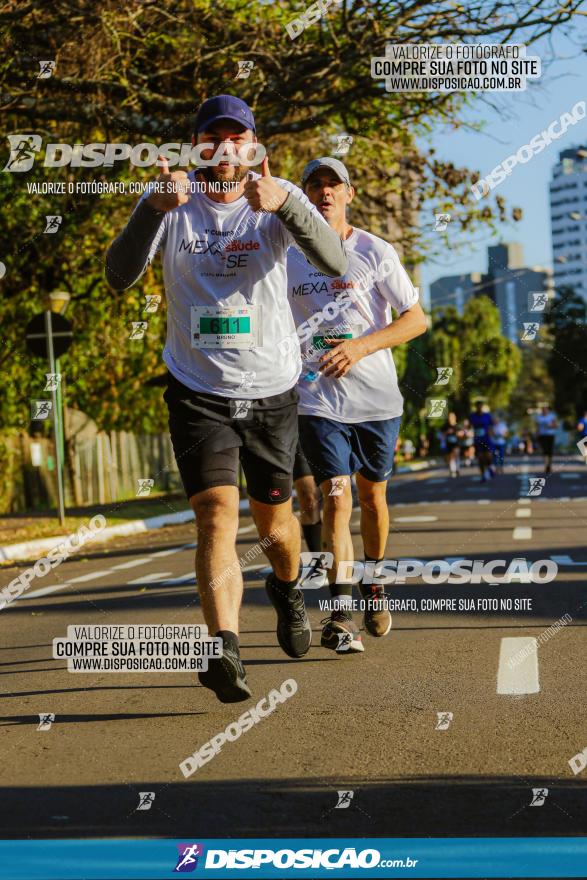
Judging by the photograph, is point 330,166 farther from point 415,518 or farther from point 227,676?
point 415,518

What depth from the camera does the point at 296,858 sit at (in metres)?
3.38

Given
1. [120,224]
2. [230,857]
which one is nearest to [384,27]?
[120,224]

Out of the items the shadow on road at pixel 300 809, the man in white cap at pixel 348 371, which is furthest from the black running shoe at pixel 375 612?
the shadow on road at pixel 300 809

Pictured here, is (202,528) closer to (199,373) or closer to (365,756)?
(199,373)

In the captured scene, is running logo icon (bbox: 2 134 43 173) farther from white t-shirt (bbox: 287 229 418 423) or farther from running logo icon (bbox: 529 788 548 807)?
running logo icon (bbox: 529 788 548 807)

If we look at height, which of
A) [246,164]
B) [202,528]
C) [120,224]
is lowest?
[202,528]

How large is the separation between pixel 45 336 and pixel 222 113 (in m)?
13.1

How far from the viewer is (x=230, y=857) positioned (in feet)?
11.1

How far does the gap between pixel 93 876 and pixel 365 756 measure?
146cm

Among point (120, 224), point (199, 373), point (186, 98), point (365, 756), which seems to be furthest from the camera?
point (120, 224)

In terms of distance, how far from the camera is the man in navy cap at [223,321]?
5.22 metres

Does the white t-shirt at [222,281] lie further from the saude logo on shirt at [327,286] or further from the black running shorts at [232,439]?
the saude logo on shirt at [327,286]

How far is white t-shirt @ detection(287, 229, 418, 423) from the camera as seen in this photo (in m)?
Answer: 7.17

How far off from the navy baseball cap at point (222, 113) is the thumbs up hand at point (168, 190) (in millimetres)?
270
